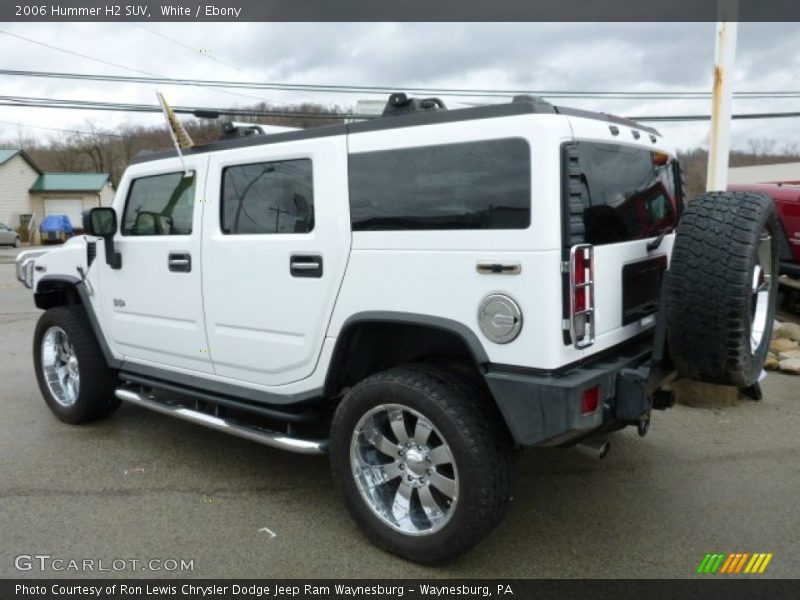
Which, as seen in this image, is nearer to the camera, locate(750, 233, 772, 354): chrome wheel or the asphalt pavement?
the asphalt pavement

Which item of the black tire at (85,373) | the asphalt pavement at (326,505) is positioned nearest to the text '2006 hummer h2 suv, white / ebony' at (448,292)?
the asphalt pavement at (326,505)

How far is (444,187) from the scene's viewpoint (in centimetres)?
286

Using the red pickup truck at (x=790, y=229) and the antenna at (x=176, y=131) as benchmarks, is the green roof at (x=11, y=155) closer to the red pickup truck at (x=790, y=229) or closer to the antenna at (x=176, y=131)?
the antenna at (x=176, y=131)

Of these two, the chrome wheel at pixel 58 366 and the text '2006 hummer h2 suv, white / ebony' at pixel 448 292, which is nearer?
the text '2006 hummer h2 suv, white / ebony' at pixel 448 292

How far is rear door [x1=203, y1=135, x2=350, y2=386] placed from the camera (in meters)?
3.22

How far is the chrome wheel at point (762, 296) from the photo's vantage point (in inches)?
138

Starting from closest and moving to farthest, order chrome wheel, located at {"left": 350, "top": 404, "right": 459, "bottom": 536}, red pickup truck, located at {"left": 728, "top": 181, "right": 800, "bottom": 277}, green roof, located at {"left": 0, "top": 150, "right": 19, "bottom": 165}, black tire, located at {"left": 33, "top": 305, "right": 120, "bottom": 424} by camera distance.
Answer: chrome wheel, located at {"left": 350, "top": 404, "right": 459, "bottom": 536}, black tire, located at {"left": 33, "top": 305, "right": 120, "bottom": 424}, red pickup truck, located at {"left": 728, "top": 181, "right": 800, "bottom": 277}, green roof, located at {"left": 0, "top": 150, "right": 19, "bottom": 165}

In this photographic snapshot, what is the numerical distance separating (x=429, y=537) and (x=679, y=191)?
258 centimetres

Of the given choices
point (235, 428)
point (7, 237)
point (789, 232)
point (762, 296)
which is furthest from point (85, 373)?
point (7, 237)

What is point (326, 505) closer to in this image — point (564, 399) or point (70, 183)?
point (564, 399)

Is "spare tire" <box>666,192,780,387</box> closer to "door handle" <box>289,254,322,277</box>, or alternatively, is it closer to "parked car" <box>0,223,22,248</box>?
"door handle" <box>289,254,322,277</box>

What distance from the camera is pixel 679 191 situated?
3936 millimetres

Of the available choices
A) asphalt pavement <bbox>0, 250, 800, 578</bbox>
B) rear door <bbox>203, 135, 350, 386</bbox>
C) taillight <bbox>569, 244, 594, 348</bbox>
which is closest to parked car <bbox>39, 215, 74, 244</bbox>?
asphalt pavement <bbox>0, 250, 800, 578</bbox>

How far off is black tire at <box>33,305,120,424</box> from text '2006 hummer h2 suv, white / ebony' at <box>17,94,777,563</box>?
1.05m
